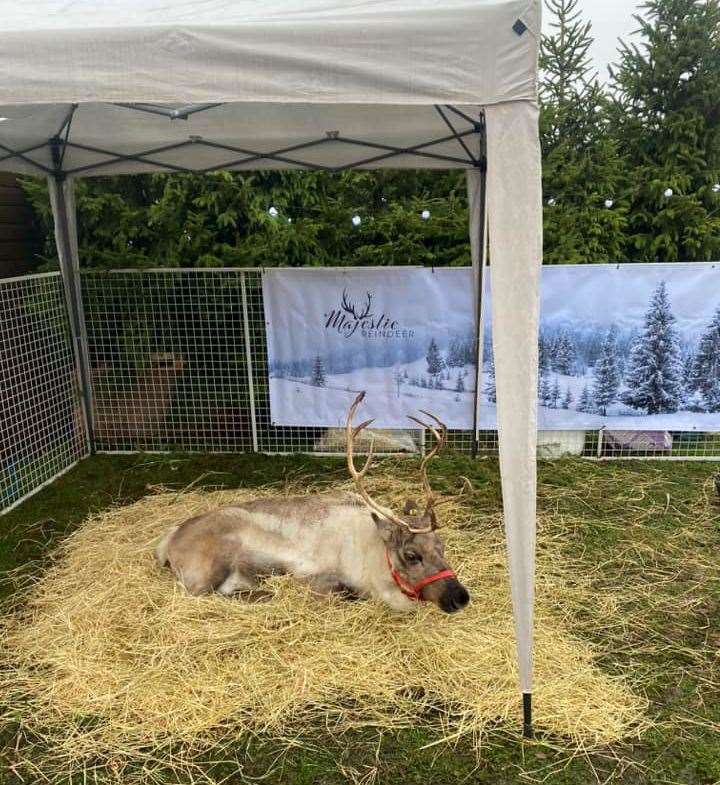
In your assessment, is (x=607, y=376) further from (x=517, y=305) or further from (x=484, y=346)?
(x=517, y=305)

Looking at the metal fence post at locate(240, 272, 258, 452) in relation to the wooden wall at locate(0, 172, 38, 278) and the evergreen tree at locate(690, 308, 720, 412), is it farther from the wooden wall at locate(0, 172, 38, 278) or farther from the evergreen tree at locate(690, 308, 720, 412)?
the evergreen tree at locate(690, 308, 720, 412)

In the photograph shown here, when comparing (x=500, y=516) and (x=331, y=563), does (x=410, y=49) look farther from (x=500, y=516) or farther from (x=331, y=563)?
(x=500, y=516)

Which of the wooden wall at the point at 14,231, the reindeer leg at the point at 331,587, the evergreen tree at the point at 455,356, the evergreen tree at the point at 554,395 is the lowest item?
the reindeer leg at the point at 331,587

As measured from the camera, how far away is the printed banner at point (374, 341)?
6.28m

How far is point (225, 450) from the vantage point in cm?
688

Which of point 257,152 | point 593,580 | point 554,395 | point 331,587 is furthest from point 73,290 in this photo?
point 593,580

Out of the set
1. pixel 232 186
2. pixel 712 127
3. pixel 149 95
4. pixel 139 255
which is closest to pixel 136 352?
pixel 139 255

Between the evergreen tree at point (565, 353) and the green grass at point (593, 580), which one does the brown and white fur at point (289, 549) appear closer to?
the green grass at point (593, 580)

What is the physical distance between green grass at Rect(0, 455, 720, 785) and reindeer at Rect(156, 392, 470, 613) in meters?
1.03

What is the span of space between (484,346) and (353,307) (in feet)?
4.15

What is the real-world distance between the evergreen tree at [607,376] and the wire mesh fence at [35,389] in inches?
194

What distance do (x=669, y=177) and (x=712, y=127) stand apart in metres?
0.67

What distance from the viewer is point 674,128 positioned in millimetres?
6832

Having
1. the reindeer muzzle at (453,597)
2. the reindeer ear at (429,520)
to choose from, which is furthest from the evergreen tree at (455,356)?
the reindeer muzzle at (453,597)
